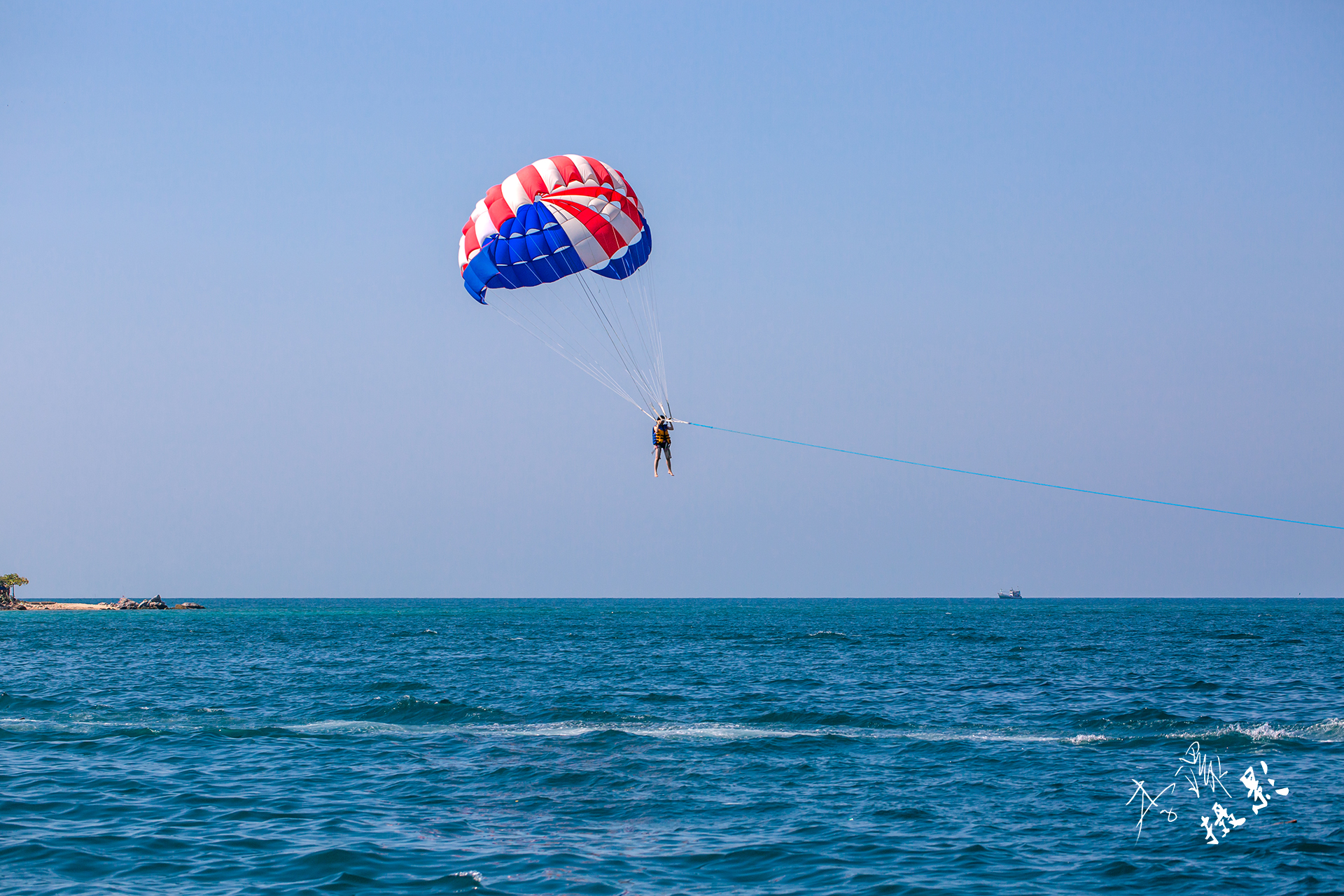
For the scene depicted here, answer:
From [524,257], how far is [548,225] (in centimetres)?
103

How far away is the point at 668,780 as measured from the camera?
1730 centimetres

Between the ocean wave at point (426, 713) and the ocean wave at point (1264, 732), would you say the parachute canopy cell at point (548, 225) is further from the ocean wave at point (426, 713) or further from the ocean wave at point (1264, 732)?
the ocean wave at point (1264, 732)

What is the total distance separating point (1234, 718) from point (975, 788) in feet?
33.7

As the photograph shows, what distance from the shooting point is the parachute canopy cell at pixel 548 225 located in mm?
23656

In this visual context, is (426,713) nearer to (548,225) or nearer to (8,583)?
(548,225)

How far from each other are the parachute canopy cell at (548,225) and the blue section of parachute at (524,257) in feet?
0.06

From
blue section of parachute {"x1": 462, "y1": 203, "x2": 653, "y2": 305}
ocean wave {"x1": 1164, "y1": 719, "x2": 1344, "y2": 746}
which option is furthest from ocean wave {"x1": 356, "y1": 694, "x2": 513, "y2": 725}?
ocean wave {"x1": 1164, "y1": 719, "x2": 1344, "y2": 746}

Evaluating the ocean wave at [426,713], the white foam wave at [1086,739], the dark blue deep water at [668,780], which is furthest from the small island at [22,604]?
the white foam wave at [1086,739]

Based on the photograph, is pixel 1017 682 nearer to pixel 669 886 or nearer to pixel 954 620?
pixel 669 886

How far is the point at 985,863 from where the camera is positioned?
41.5 feet

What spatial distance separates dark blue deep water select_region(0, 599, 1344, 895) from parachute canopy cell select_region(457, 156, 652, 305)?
10.9 m

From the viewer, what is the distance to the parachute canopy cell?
77.6ft

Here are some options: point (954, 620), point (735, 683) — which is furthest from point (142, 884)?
point (954, 620)

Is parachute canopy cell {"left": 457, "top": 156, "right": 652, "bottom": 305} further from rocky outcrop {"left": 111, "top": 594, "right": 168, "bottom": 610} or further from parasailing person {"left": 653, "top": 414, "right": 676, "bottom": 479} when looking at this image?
rocky outcrop {"left": 111, "top": 594, "right": 168, "bottom": 610}
